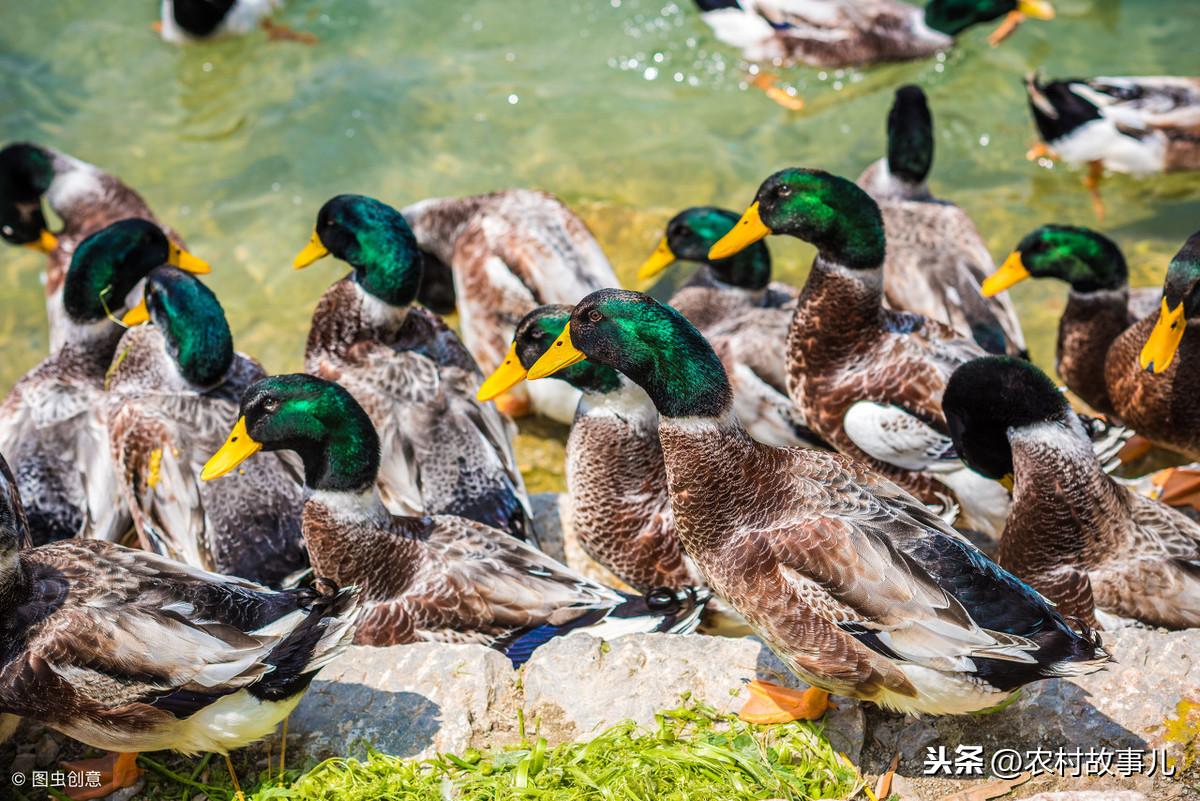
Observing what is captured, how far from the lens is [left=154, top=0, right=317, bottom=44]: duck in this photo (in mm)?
9180

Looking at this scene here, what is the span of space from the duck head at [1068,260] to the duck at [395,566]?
2.39m

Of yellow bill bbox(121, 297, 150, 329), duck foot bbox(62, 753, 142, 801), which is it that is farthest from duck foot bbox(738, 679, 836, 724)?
yellow bill bbox(121, 297, 150, 329)

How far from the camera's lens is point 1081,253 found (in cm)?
541

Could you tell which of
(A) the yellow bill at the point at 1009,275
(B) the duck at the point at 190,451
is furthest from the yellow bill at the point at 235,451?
(A) the yellow bill at the point at 1009,275

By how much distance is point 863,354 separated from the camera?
493 centimetres

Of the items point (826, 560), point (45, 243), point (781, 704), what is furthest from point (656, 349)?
point (45, 243)

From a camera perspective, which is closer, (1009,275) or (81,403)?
(81,403)

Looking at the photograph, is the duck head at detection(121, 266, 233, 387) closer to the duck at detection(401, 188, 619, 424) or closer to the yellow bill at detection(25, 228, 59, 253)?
the duck at detection(401, 188, 619, 424)

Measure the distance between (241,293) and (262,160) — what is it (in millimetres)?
1457

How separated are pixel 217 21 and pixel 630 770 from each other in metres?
7.62

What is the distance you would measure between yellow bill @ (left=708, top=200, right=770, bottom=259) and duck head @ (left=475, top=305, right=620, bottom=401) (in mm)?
800

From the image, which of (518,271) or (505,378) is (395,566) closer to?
(505,378)

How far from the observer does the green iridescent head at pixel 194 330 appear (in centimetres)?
487

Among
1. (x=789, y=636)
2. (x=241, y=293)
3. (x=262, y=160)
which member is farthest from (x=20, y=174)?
(x=789, y=636)
